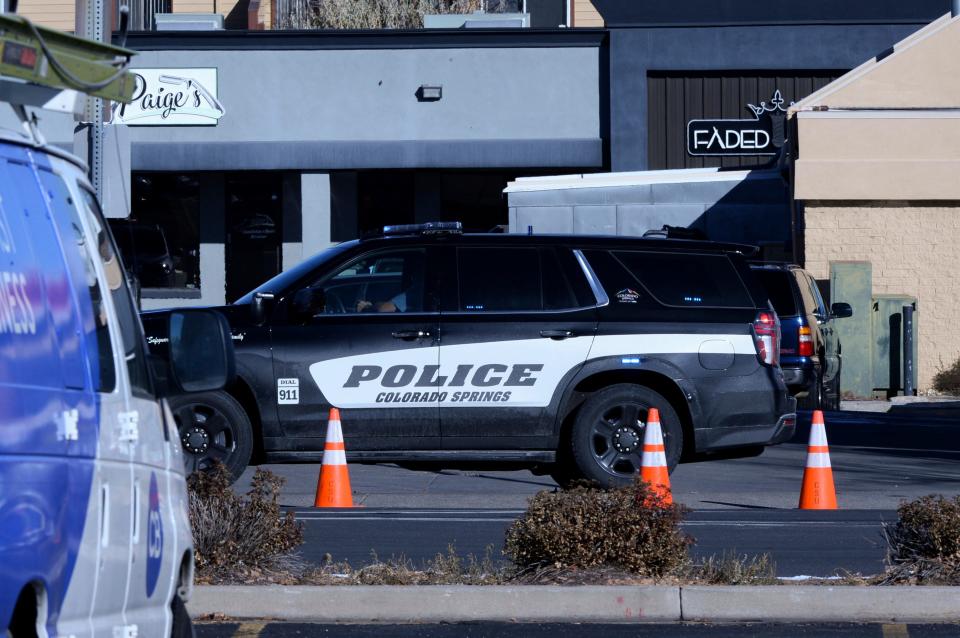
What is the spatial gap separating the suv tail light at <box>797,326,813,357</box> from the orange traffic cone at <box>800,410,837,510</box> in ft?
19.0

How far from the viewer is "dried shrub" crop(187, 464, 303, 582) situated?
7039 mm

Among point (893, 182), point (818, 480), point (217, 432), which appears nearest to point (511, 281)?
point (217, 432)

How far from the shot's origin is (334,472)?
10258mm

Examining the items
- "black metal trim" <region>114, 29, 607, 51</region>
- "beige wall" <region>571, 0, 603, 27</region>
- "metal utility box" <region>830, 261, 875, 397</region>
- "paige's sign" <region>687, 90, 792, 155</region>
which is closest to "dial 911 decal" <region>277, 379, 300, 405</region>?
"metal utility box" <region>830, 261, 875, 397</region>

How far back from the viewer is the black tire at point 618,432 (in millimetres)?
10430

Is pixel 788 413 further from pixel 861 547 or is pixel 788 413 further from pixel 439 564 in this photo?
pixel 439 564

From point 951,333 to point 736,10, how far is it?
6179mm

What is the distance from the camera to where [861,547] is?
8711mm

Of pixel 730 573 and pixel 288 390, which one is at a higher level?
pixel 288 390

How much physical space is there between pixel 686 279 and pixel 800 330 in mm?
5706

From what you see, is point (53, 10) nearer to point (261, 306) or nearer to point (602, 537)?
point (261, 306)

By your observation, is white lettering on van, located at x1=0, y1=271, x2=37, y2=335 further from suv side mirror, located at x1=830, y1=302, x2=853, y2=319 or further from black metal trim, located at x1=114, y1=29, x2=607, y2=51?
black metal trim, located at x1=114, y1=29, x2=607, y2=51

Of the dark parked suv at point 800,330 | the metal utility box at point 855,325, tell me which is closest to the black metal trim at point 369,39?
the metal utility box at point 855,325

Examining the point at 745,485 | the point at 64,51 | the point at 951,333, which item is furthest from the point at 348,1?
the point at 64,51
